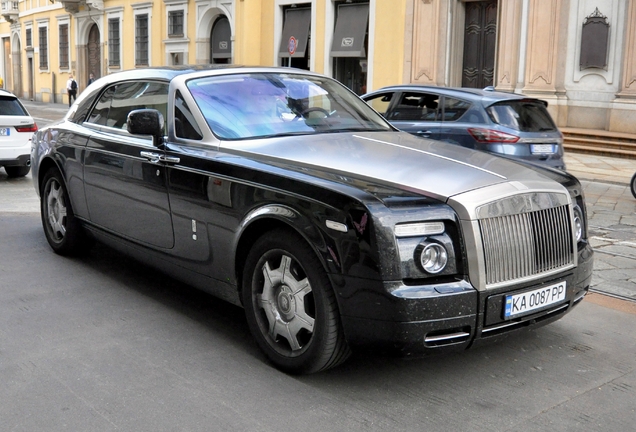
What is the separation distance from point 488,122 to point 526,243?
628 cm

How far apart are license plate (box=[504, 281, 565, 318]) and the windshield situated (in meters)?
1.77

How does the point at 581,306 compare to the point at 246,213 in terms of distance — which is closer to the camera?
the point at 246,213

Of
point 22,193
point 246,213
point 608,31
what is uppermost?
point 608,31

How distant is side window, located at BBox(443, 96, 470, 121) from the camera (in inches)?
405

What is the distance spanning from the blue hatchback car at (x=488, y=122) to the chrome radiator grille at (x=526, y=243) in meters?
5.74

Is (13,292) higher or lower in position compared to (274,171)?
lower

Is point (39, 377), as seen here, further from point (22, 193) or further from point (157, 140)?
point (22, 193)

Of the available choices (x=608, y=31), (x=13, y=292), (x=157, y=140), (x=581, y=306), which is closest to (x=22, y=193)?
(x=13, y=292)

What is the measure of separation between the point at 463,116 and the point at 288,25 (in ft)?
62.2

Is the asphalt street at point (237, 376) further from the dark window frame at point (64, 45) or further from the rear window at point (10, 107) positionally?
the dark window frame at point (64, 45)

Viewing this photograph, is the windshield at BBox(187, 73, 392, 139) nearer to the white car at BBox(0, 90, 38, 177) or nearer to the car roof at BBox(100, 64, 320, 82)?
the car roof at BBox(100, 64, 320, 82)

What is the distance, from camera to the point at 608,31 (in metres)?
18.4

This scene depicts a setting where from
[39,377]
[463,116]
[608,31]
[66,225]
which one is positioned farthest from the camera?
[608,31]

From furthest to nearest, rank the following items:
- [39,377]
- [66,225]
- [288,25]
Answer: [288,25]
[66,225]
[39,377]
